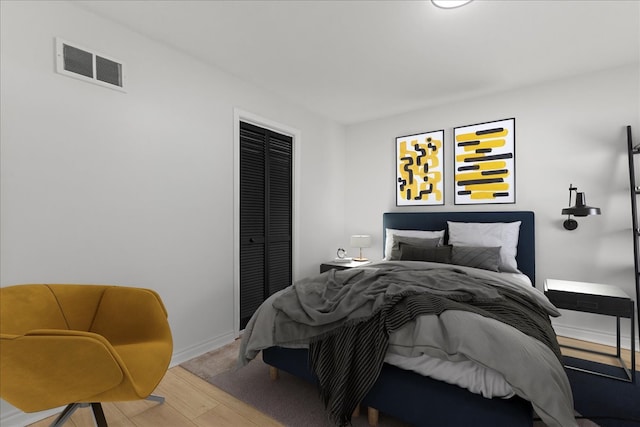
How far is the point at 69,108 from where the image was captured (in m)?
2.07

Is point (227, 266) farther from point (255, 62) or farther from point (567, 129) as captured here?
point (567, 129)

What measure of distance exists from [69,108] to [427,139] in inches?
140

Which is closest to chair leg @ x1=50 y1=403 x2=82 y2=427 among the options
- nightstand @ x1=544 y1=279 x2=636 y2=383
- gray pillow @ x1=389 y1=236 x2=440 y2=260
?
gray pillow @ x1=389 y1=236 x2=440 y2=260

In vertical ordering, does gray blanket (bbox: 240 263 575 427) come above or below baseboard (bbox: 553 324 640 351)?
above

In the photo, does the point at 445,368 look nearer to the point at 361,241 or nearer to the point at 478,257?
the point at 478,257

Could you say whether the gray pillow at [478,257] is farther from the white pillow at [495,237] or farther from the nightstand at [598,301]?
the nightstand at [598,301]

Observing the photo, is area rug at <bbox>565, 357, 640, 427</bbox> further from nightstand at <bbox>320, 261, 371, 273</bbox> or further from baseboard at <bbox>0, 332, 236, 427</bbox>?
baseboard at <bbox>0, 332, 236, 427</bbox>

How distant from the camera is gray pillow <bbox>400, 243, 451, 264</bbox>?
124 inches

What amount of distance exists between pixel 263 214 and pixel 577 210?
9.61 feet

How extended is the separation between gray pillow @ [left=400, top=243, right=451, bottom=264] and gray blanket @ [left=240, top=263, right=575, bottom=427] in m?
0.44

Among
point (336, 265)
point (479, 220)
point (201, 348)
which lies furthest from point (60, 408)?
point (479, 220)

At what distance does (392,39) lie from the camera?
250 cm

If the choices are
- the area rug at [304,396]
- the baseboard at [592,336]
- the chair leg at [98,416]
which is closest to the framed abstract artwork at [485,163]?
the baseboard at [592,336]

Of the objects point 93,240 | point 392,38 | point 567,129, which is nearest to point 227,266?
point 93,240
